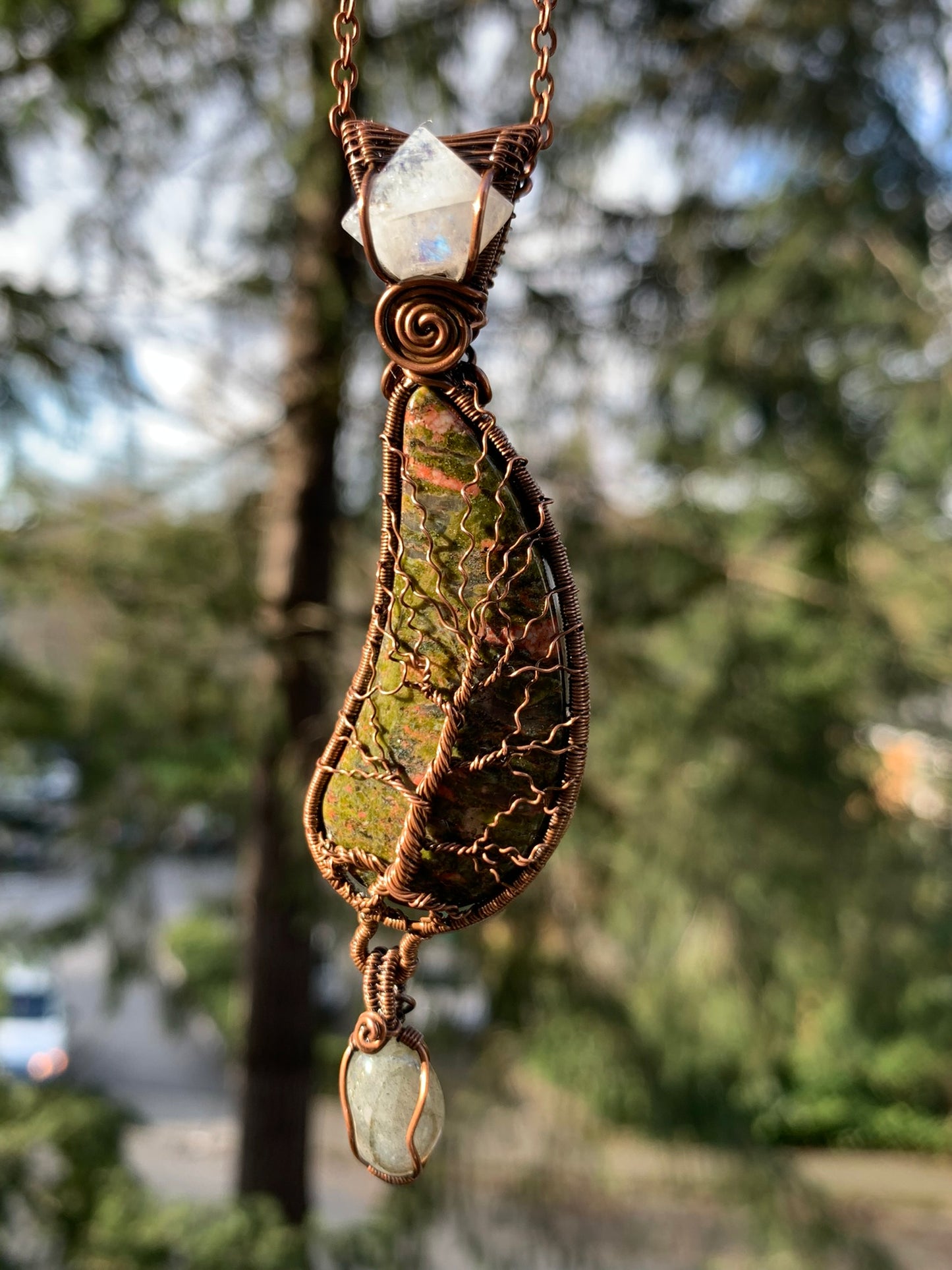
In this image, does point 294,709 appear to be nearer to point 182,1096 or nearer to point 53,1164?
point 53,1164

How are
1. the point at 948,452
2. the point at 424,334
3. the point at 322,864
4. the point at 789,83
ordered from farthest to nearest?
the point at 948,452 → the point at 789,83 → the point at 322,864 → the point at 424,334

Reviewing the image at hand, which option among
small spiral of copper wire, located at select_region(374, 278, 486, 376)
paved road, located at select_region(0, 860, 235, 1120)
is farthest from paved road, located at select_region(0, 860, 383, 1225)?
small spiral of copper wire, located at select_region(374, 278, 486, 376)

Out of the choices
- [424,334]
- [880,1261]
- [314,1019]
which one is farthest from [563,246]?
[880,1261]

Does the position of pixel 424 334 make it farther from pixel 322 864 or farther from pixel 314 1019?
pixel 314 1019

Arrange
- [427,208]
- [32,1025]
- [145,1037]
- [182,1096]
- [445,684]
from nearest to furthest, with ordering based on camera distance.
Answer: [427,208]
[445,684]
[32,1025]
[182,1096]
[145,1037]

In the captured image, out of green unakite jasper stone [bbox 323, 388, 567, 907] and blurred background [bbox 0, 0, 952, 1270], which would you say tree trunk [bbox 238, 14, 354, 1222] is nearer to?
blurred background [bbox 0, 0, 952, 1270]

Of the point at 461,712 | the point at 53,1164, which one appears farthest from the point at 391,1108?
the point at 53,1164
